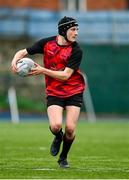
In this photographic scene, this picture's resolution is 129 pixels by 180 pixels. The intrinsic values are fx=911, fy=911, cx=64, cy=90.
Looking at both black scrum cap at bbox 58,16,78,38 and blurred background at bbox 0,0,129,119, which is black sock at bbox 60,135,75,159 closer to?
black scrum cap at bbox 58,16,78,38

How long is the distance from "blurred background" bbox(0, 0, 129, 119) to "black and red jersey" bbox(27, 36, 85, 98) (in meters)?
Result: 17.9

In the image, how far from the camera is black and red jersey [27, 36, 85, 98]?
13.0m

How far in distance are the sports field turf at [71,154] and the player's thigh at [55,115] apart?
65cm

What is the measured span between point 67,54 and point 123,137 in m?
9.36

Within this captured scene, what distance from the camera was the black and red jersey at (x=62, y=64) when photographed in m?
13.0

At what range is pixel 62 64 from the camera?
13133 mm

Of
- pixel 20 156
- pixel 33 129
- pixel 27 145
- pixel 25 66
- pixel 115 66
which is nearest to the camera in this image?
pixel 25 66

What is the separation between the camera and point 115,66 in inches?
1249

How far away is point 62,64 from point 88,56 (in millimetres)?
18373

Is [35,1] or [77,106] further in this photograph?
[35,1]

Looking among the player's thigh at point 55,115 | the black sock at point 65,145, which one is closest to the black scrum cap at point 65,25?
the player's thigh at point 55,115

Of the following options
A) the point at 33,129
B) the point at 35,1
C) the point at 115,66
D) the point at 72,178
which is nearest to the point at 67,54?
the point at 72,178

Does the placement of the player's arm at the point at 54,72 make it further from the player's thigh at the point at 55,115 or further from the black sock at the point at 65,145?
the black sock at the point at 65,145

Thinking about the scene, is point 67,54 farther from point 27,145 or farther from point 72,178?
point 27,145
